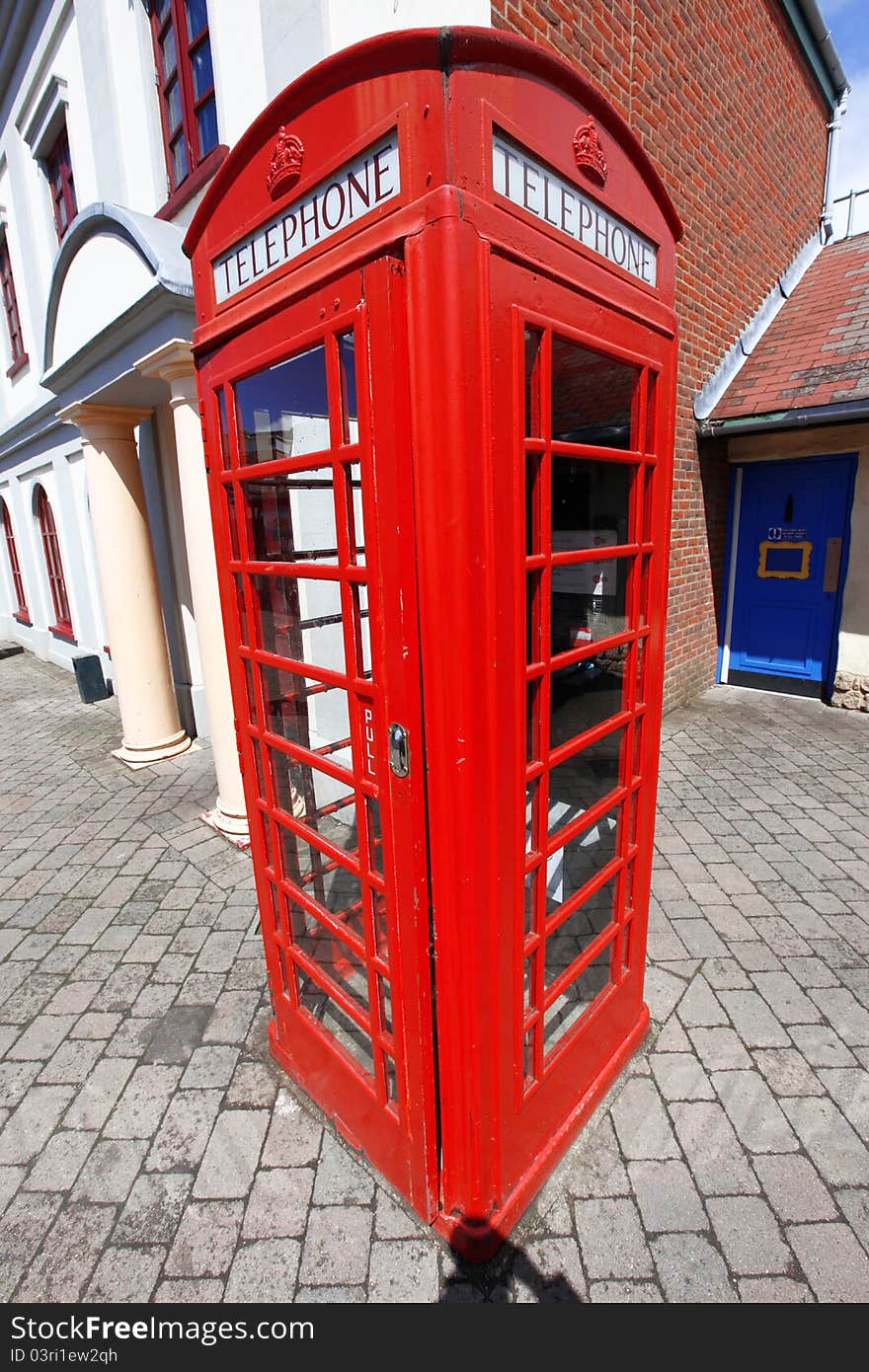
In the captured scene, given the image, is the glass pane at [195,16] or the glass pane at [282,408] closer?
the glass pane at [282,408]

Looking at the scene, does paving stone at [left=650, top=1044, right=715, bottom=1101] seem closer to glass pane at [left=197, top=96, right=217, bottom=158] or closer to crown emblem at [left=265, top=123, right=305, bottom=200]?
crown emblem at [left=265, top=123, right=305, bottom=200]

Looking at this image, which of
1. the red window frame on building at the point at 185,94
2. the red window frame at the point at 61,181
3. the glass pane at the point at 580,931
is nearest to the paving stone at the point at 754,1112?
the glass pane at the point at 580,931

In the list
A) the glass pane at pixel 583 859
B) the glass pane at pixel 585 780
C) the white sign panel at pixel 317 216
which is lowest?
the glass pane at pixel 583 859

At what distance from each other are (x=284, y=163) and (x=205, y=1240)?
3.10m

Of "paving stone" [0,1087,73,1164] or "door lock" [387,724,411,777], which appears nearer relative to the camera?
"door lock" [387,724,411,777]

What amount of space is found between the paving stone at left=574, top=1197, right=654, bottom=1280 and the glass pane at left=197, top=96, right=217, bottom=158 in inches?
248

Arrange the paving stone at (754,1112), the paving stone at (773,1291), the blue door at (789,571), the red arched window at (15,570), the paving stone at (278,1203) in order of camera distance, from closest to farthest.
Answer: the paving stone at (773,1291), the paving stone at (278,1203), the paving stone at (754,1112), the blue door at (789,571), the red arched window at (15,570)

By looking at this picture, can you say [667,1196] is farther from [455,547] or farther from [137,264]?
[137,264]

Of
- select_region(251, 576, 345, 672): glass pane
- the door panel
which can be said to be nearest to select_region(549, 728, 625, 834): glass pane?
the door panel

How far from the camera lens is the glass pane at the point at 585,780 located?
208 cm

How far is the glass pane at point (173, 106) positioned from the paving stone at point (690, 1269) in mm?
7183

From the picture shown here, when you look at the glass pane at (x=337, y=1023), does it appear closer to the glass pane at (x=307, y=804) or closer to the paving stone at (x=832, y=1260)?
the glass pane at (x=307, y=804)

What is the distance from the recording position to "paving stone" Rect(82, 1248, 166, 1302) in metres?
1.91

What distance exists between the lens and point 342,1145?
7.64 ft
